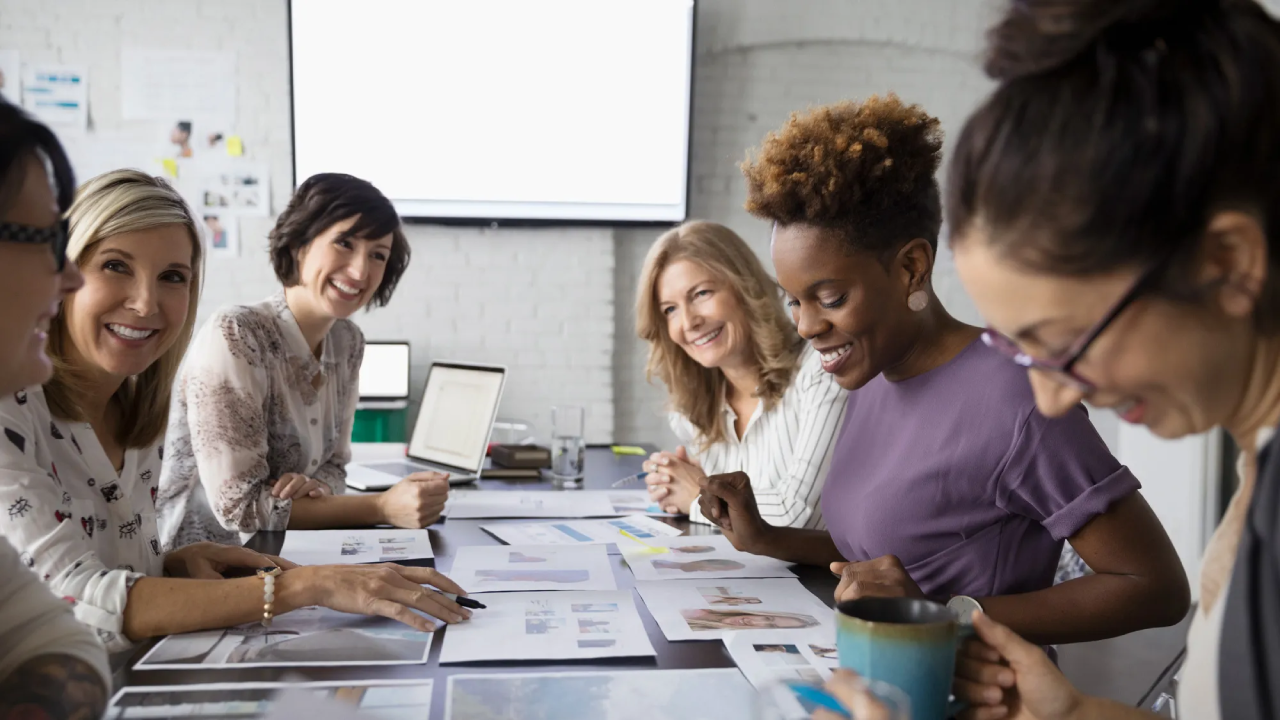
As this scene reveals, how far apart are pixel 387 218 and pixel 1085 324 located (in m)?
1.97

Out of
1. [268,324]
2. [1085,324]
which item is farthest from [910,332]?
[268,324]

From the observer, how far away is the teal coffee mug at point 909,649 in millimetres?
799

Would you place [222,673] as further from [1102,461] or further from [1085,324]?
[1102,461]

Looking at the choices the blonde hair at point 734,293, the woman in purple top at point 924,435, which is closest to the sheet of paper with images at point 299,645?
the woman in purple top at point 924,435

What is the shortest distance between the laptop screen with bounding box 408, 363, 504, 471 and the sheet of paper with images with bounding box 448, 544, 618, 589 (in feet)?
2.95

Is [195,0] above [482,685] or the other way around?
above

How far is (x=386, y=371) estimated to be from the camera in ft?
13.6

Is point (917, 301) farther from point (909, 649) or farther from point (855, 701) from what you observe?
point (855, 701)

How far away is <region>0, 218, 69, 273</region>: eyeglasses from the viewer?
0.87 metres

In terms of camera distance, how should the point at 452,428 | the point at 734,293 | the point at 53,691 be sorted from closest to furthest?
the point at 53,691, the point at 734,293, the point at 452,428

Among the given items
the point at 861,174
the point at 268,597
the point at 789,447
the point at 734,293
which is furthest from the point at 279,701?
the point at 734,293

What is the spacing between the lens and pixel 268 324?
218cm

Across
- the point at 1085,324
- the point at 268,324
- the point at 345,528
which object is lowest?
the point at 345,528

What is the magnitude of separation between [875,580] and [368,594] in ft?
2.05
